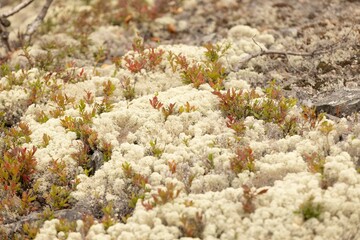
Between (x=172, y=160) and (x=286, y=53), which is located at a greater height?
(x=172, y=160)

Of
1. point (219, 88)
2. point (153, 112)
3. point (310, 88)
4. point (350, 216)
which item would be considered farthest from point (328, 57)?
point (350, 216)

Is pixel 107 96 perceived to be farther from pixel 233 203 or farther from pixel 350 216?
pixel 350 216

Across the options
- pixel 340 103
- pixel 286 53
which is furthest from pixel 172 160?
pixel 286 53

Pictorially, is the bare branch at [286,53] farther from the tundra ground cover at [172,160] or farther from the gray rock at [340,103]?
the gray rock at [340,103]

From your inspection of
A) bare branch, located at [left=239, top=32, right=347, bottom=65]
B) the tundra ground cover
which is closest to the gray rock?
the tundra ground cover

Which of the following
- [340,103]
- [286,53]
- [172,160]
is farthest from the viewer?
[286,53]

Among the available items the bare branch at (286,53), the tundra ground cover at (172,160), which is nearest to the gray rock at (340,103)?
the tundra ground cover at (172,160)

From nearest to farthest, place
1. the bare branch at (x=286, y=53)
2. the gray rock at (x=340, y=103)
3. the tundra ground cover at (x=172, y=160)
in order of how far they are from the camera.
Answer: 1. the tundra ground cover at (x=172, y=160)
2. the gray rock at (x=340, y=103)
3. the bare branch at (x=286, y=53)

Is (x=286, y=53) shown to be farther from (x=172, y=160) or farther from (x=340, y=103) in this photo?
(x=172, y=160)

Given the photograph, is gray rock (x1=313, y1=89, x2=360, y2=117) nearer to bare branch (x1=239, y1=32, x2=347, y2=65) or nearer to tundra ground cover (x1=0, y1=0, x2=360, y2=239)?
tundra ground cover (x1=0, y1=0, x2=360, y2=239)
